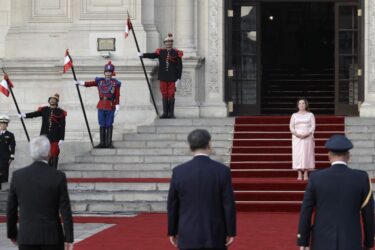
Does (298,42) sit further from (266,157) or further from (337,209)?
(337,209)

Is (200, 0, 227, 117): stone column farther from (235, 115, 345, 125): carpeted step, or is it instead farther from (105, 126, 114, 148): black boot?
(105, 126, 114, 148): black boot

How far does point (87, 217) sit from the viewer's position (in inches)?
840

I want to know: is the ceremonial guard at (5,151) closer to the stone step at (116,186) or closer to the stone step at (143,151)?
the stone step at (116,186)

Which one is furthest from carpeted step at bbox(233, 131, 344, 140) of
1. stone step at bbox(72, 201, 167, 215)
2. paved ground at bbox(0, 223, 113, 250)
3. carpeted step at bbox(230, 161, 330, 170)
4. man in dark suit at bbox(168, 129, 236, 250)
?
man in dark suit at bbox(168, 129, 236, 250)

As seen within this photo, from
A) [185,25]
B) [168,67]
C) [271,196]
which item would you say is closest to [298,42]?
[185,25]

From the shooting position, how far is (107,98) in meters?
25.1

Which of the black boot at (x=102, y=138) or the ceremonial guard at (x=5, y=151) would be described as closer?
the ceremonial guard at (x=5, y=151)

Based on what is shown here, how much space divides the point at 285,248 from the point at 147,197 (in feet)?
20.9

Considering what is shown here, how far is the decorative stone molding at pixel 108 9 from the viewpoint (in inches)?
1080

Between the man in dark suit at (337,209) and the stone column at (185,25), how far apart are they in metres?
17.6

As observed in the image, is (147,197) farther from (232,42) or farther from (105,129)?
(232,42)

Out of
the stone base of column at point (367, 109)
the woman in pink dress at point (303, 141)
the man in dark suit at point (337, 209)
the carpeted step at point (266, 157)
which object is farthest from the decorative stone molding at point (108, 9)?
the man in dark suit at point (337, 209)

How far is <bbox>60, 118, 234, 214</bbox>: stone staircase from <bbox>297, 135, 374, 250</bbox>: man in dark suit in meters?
11.7

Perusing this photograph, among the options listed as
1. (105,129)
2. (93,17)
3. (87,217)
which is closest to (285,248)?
(87,217)
